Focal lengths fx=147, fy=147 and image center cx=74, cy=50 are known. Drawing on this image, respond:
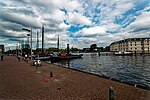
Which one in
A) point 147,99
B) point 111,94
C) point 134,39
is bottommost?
point 147,99

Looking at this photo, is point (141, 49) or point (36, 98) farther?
point (141, 49)

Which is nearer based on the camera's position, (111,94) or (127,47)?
(111,94)

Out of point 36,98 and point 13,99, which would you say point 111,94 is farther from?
point 13,99

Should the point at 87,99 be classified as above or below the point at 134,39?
below

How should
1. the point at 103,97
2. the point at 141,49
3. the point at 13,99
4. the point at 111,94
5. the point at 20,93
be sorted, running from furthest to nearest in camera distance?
the point at 141,49 < the point at 20,93 < the point at 103,97 < the point at 13,99 < the point at 111,94

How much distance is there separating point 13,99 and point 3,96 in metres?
0.79

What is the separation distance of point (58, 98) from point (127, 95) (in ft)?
11.5

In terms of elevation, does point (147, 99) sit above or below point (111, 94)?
Result: below

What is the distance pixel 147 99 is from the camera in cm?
693

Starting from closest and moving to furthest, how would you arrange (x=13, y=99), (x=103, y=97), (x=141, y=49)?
(x=13, y=99) → (x=103, y=97) → (x=141, y=49)

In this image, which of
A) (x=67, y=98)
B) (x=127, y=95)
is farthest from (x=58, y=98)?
(x=127, y=95)

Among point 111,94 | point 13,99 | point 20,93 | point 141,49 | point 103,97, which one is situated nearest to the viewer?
point 111,94

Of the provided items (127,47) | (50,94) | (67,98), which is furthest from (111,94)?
(127,47)

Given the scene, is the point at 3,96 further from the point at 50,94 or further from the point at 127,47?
the point at 127,47
